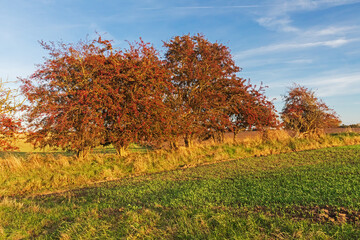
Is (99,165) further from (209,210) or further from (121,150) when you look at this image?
(209,210)

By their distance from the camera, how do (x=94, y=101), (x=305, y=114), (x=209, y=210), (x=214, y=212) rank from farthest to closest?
(x=305, y=114)
(x=94, y=101)
(x=209, y=210)
(x=214, y=212)

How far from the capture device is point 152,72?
12.2m

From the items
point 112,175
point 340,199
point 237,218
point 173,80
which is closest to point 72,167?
point 112,175

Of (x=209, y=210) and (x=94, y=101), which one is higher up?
(x=94, y=101)

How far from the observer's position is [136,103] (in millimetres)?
11742

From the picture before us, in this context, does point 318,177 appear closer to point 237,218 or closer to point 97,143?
point 237,218

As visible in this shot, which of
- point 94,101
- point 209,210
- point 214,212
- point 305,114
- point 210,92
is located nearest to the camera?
point 214,212

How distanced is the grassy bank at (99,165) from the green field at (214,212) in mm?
3041

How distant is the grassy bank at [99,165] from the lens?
30.7 feet

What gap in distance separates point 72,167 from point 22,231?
661cm

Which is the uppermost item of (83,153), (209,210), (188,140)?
(188,140)

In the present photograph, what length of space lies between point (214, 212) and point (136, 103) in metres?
8.41

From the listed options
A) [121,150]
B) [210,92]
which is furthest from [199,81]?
[121,150]

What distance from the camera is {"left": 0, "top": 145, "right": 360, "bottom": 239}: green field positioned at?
3355 millimetres
